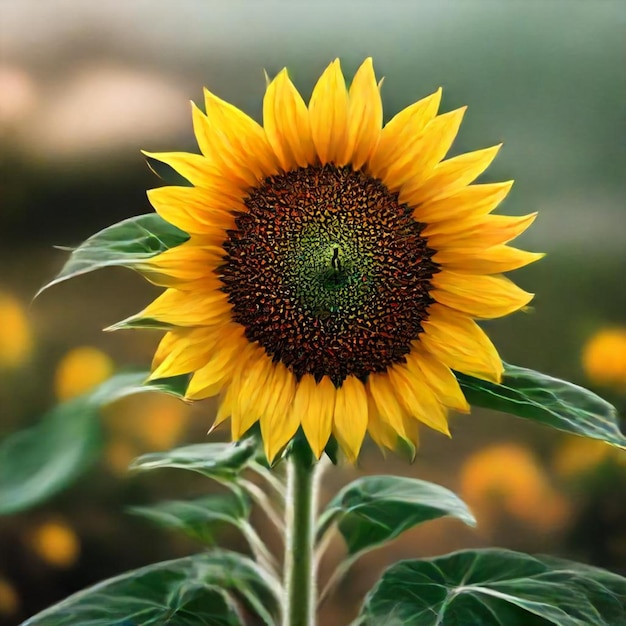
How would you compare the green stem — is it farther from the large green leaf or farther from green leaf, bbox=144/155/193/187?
green leaf, bbox=144/155/193/187

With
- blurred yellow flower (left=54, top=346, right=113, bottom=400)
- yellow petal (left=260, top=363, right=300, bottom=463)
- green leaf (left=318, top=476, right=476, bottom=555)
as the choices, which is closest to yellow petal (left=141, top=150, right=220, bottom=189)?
yellow petal (left=260, top=363, right=300, bottom=463)

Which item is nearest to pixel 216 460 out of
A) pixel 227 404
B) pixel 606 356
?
pixel 227 404

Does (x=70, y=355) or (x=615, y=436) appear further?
(x=70, y=355)

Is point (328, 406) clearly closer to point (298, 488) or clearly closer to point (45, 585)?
point (298, 488)

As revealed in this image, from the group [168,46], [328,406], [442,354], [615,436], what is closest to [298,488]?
[328,406]

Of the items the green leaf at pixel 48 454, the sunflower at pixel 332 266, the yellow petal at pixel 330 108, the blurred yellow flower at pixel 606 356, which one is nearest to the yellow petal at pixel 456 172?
the sunflower at pixel 332 266

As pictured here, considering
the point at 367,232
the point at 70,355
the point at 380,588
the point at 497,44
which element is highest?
the point at 497,44
